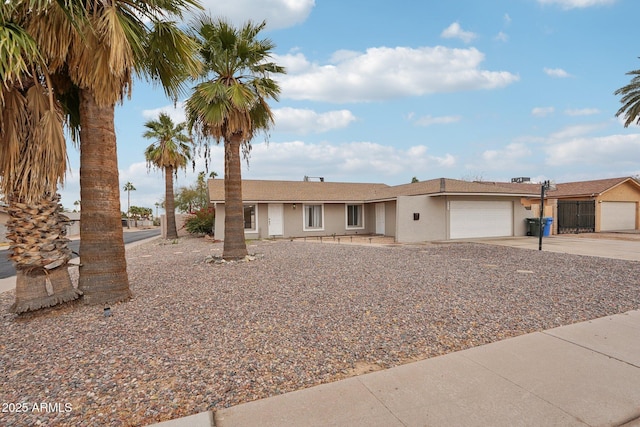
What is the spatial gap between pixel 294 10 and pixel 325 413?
38.5ft

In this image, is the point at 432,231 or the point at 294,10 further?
the point at 432,231

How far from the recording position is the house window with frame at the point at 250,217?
1920 centimetres

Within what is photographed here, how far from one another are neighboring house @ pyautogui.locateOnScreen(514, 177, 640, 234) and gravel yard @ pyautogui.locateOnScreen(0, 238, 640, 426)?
16.5 meters

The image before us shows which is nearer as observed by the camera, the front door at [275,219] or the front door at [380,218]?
the front door at [275,219]

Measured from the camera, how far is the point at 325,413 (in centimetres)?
271

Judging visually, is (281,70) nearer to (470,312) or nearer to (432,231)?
(470,312)

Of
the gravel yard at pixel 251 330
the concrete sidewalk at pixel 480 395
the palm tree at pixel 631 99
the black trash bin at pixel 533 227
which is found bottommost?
the concrete sidewalk at pixel 480 395

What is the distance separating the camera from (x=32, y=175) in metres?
4.91

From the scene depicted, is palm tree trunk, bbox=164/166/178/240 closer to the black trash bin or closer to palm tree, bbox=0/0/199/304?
palm tree, bbox=0/0/199/304

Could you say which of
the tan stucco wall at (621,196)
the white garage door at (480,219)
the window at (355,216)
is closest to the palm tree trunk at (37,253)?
the white garage door at (480,219)

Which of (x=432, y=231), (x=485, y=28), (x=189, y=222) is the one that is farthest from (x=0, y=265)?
(x=485, y=28)

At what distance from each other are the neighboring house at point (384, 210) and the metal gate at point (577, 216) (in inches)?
168

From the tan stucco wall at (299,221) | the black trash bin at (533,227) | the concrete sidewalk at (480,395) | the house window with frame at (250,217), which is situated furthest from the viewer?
the house window with frame at (250,217)

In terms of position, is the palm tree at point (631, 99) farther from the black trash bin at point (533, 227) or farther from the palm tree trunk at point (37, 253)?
the palm tree trunk at point (37, 253)
